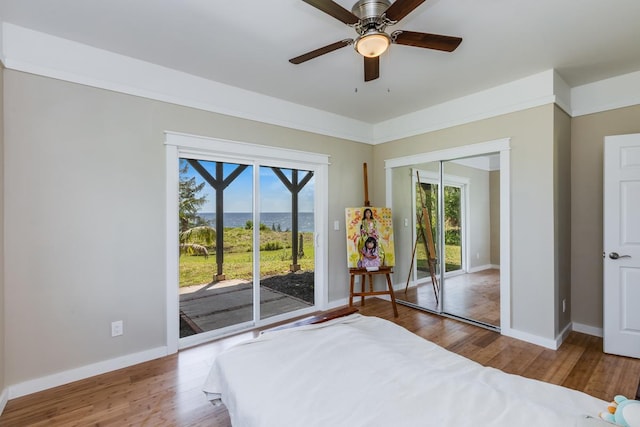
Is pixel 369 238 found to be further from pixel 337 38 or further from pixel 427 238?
pixel 337 38

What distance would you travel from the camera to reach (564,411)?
1.11 metres

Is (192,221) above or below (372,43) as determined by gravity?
below

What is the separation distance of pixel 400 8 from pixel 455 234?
3108mm

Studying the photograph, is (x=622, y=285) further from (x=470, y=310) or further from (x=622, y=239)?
(x=470, y=310)

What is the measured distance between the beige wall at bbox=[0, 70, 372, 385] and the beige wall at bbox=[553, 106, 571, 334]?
3655mm

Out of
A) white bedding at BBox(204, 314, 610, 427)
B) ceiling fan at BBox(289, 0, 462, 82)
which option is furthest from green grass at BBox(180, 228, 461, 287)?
ceiling fan at BBox(289, 0, 462, 82)

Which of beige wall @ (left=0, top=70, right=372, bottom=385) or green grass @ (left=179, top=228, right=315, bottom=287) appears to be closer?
beige wall @ (left=0, top=70, right=372, bottom=385)

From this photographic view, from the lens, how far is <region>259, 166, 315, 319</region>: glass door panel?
11.9ft

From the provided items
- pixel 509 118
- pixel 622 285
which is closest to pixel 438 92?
pixel 509 118

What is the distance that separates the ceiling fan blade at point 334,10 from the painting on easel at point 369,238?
8.35ft

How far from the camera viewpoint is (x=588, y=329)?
325cm

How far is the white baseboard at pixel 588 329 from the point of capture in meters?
3.18

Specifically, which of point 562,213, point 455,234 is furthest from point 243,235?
point 562,213

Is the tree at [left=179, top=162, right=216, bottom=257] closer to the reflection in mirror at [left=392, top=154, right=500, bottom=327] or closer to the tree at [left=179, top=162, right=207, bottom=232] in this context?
the tree at [left=179, top=162, right=207, bottom=232]
